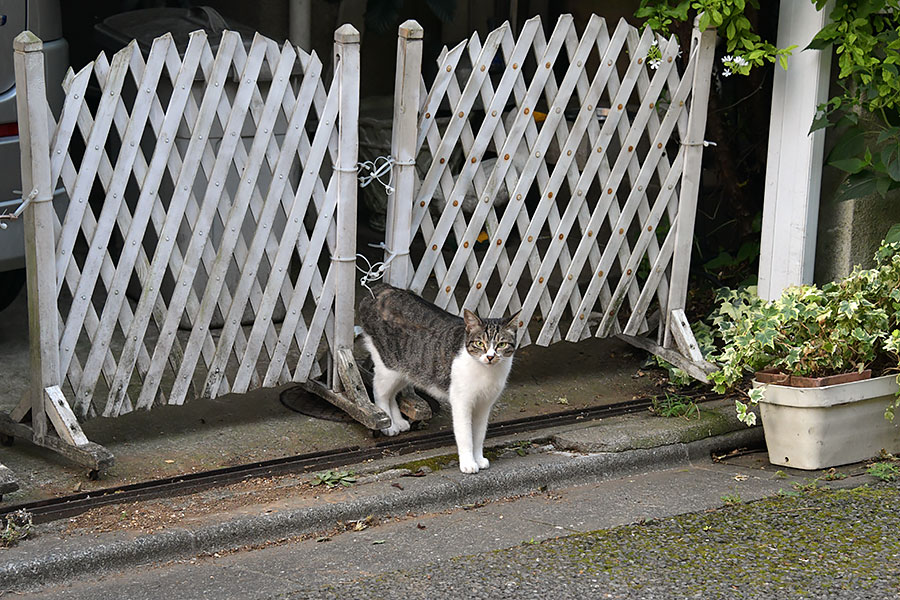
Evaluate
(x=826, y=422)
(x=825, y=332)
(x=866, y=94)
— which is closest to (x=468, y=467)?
(x=826, y=422)

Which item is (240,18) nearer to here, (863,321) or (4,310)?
(4,310)

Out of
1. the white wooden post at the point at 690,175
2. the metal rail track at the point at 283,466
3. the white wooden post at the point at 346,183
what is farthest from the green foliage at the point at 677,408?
the white wooden post at the point at 346,183

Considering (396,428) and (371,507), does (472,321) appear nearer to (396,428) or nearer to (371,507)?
(396,428)

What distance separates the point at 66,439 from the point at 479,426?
5.11 feet

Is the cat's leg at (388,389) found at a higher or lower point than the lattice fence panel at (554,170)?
lower

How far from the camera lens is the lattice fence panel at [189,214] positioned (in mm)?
4355

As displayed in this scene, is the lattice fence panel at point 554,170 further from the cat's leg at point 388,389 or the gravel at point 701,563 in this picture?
the gravel at point 701,563

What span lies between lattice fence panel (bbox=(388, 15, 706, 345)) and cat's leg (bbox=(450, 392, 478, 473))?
758 mm

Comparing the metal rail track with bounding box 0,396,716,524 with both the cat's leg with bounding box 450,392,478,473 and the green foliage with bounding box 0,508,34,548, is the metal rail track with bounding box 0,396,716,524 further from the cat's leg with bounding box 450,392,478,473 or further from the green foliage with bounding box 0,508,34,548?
the cat's leg with bounding box 450,392,478,473

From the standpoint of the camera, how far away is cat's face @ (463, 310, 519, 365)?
177 inches

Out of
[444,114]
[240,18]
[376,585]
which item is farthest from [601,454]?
[240,18]

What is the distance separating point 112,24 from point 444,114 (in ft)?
7.01

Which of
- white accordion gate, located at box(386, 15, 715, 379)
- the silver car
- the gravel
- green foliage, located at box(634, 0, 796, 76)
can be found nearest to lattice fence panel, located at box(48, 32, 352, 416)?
white accordion gate, located at box(386, 15, 715, 379)

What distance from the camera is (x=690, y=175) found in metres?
5.60
